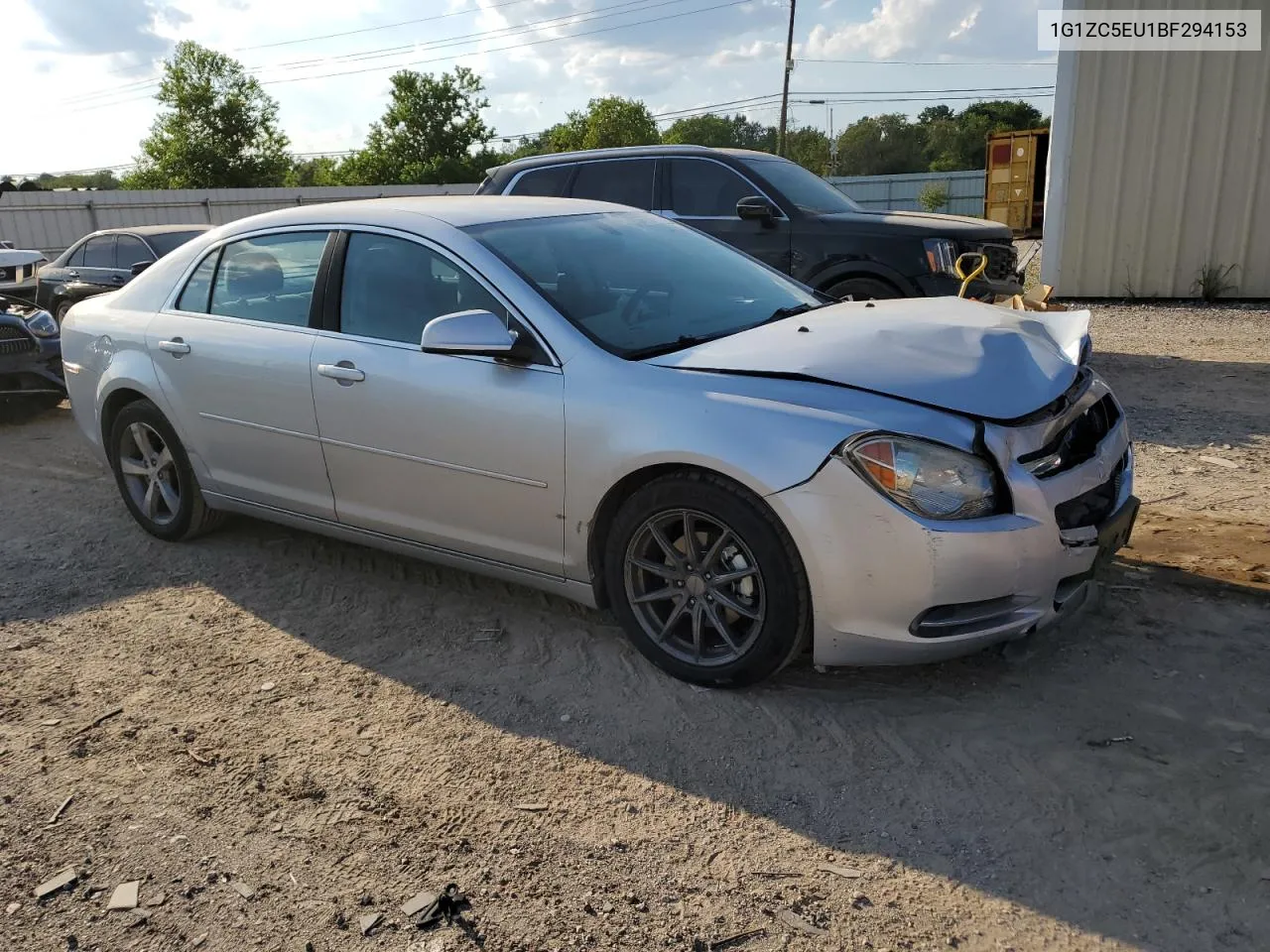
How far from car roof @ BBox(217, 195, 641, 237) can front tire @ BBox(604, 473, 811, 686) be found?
1520mm

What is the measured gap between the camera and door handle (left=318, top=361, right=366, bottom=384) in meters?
4.01

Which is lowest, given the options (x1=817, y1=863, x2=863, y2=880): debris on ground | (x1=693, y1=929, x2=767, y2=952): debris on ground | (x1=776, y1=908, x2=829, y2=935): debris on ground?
(x1=693, y1=929, x2=767, y2=952): debris on ground

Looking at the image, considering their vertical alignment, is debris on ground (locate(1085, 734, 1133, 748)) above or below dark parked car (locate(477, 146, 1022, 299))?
below

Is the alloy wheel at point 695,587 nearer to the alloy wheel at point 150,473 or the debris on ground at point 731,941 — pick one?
the debris on ground at point 731,941

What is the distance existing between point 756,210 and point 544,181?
2117 mm

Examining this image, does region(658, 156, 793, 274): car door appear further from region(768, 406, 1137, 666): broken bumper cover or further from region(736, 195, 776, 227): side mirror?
region(768, 406, 1137, 666): broken bumper cover

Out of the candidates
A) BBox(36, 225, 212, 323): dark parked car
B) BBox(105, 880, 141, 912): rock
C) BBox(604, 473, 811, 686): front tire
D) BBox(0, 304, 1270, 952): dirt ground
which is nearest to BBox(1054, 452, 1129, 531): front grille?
BBox(0, 304, 1270, 952): dirt ground

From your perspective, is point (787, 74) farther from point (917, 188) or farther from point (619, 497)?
point (619, 497)

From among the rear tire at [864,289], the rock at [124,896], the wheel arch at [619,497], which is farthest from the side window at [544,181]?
the rock at [124,896]

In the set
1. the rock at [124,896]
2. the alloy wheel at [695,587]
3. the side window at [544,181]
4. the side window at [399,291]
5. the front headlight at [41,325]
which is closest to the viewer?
the rock at [124,896]

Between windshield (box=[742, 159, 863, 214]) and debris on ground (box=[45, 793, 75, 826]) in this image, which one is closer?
debris on ground (box=[45, 793, 75, 826])

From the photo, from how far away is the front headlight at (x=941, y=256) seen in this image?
7.81 metres

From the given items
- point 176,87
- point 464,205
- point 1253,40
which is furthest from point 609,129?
point 464,205

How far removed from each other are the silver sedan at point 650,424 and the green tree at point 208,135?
5663cm
